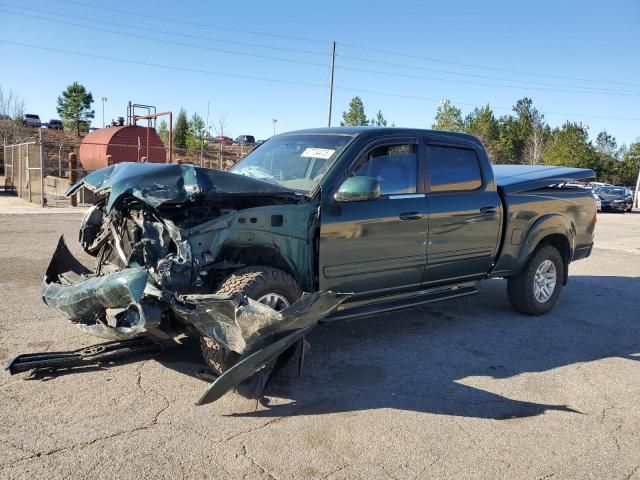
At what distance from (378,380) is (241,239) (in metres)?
1.57

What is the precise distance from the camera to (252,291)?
4.03 metres

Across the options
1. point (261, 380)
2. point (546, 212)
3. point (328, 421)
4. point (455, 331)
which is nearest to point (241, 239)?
point (261, 380)

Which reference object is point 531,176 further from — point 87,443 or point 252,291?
point 87,443

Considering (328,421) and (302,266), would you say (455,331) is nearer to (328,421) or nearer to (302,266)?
(302,266)

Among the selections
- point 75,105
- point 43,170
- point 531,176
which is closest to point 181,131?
point 75,105

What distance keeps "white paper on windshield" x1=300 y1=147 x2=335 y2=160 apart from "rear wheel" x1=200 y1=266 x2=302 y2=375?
1225mm

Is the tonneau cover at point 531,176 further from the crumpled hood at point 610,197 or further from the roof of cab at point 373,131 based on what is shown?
the crumpled hood at point 610,197

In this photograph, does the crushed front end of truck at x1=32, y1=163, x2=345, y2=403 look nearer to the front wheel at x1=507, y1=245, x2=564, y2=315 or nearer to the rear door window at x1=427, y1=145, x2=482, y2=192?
the rear door window at x1=427, y1=145, x2=482, y2=192

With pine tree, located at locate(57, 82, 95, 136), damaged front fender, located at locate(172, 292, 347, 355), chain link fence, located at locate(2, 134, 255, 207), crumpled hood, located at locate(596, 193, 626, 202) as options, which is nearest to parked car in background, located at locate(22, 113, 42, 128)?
pine tree, located at locate(57, 82, 95, 136)

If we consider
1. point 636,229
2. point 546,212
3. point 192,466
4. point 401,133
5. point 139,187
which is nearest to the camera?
point 192,466

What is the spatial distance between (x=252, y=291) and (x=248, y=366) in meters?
0.61

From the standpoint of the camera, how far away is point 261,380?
12.8ft

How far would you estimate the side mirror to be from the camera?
4516 millimetres

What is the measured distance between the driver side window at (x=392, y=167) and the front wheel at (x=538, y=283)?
2.10 meters
